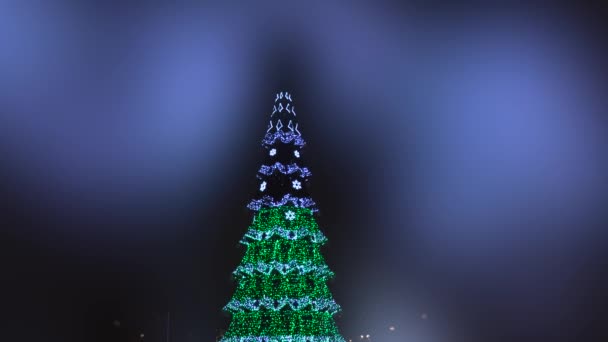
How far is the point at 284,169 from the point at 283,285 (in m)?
3.06

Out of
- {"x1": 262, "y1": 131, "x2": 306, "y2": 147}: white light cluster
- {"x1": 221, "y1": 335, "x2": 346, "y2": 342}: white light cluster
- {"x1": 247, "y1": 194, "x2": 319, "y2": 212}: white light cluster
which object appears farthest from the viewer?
{"x1": 262, "y1": 131, "x2": 306, "y2": 147}: white light cluster

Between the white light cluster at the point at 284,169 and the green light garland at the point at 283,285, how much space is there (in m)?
0.94

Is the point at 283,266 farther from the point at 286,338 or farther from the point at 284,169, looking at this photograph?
the point at 284,169

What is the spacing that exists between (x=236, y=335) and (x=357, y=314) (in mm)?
8295

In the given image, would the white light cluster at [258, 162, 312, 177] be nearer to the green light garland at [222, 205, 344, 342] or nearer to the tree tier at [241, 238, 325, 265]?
the green light garland at [222, 205, 344, 342]

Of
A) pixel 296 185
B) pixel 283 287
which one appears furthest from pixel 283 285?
pixel 296 185

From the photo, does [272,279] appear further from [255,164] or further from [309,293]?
[255,164]

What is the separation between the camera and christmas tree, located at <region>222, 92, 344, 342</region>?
23.7 metres

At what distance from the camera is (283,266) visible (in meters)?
23.8

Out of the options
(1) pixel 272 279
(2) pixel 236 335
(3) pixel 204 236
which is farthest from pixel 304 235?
(3) pixel 204 236

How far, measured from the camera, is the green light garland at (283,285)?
23.7 metres

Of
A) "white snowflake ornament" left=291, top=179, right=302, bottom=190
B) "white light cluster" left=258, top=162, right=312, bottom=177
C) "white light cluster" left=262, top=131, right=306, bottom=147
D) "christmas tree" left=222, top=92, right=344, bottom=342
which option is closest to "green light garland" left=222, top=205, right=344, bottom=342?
"christmas tree" left=222, top=92, right=344, bottom=342

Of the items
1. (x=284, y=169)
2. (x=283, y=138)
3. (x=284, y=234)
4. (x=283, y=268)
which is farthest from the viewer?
(x=283, y=138)

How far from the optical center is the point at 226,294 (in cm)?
2980
